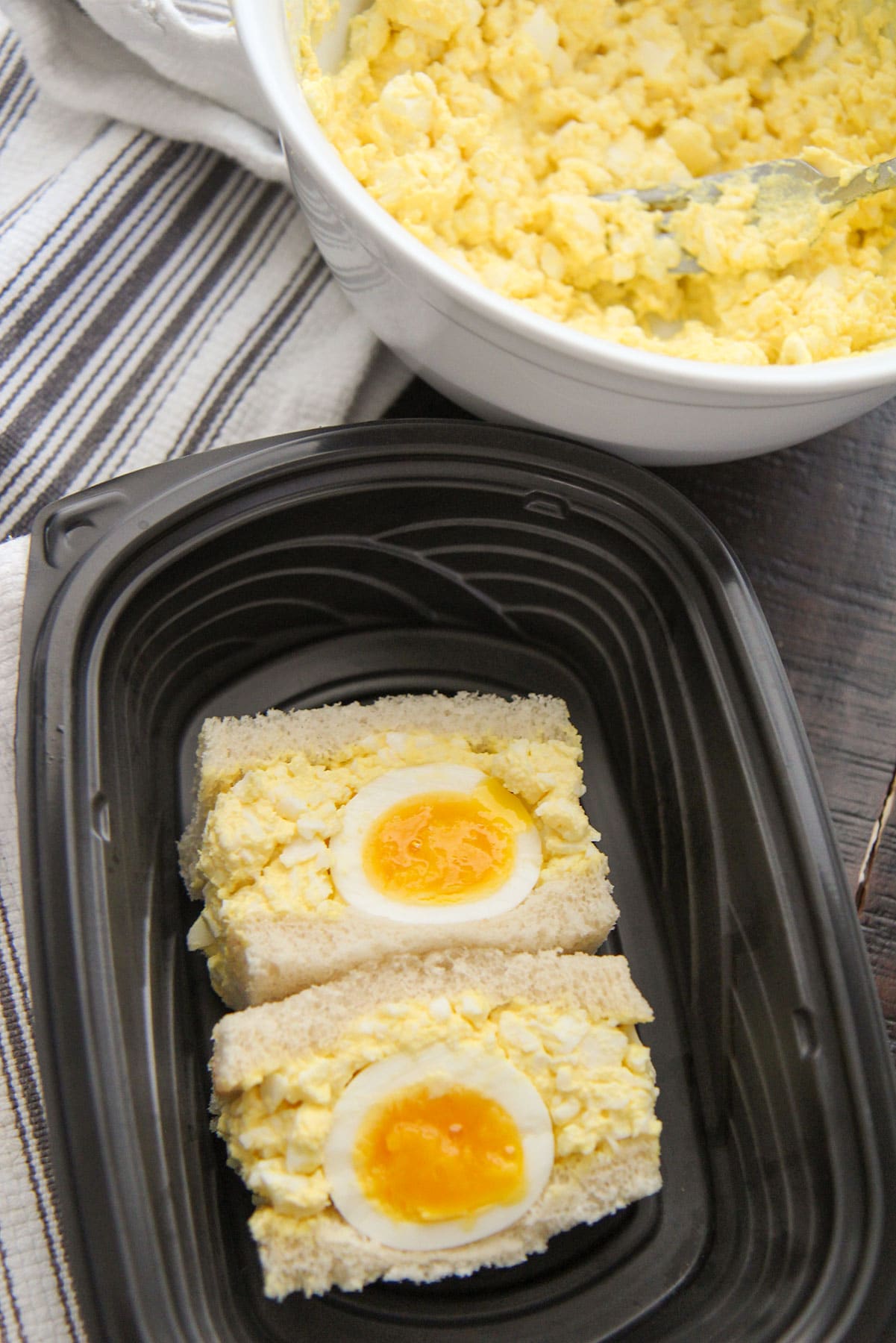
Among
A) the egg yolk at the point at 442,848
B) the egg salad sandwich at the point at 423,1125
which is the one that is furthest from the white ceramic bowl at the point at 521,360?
the egg salad sandwich at the point at 423,1125

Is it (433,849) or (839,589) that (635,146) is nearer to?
(839,589)

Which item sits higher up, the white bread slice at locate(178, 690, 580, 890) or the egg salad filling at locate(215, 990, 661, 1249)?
the white bread slice at locate(178, 690, 580, 890)

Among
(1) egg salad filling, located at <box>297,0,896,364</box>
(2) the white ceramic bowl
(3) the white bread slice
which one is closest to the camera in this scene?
(2) the white ceramic bowl

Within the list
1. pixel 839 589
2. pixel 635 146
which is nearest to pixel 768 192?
pixel 635 146

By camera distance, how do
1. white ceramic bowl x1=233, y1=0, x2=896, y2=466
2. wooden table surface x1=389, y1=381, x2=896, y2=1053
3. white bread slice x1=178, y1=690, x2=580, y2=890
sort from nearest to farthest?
white ceramic bowl x1=233, y1=0, x2=896, y2=466 < white bread slice x1=178, y1=690, x2=580, y2=890 < wooden table surface x1=389, y1=381, x2=896, y2=1053

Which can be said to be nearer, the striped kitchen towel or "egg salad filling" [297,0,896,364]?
"egg salad filling" [297,0,896,364]

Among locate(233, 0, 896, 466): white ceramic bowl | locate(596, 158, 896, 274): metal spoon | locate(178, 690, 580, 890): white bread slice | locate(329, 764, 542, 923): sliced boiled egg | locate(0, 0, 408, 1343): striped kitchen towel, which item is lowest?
locate(329, 764, 542, 923): sliced boiled egg

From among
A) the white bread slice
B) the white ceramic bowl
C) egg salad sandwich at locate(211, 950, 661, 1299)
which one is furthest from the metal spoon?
egg salad sandwich at locate(211, 950, 661, 1299)

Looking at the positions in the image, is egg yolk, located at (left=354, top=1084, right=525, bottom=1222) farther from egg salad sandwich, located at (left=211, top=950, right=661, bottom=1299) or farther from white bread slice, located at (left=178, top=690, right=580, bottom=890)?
white bread slice, located at (left=178, top=690, right=580, bottom=890)
